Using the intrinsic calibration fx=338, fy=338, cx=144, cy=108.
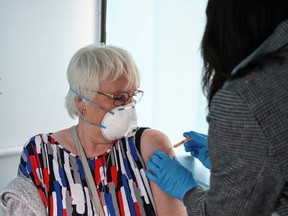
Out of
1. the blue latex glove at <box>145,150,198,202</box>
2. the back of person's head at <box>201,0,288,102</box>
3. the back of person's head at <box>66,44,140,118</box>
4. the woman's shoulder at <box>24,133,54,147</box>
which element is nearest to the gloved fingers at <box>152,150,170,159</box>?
the blue latex glove at <box>145,150,198,202</box>

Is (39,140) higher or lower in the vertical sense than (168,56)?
lower

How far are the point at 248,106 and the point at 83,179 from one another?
868mm

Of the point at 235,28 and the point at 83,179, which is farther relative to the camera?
the point at 83,179

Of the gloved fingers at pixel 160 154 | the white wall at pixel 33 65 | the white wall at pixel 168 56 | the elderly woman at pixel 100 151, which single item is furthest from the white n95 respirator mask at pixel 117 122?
the white wall at pixel 33 65

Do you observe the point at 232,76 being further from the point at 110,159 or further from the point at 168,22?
the point at 168,22

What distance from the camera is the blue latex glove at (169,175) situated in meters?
1.25

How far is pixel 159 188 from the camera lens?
138 cm

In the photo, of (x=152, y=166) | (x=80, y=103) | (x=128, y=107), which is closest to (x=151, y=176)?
(x=152, y=166)

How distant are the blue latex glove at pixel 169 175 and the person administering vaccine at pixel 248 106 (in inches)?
15.5

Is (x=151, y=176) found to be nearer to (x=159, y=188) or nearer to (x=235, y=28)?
(x=159, y=188)

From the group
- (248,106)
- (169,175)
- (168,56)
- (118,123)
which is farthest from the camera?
(168,56)

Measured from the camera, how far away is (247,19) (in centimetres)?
78

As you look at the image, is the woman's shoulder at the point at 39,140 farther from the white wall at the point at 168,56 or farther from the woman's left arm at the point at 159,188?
the white wall at the point at 168,56

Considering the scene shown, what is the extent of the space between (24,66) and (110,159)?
1156mm
